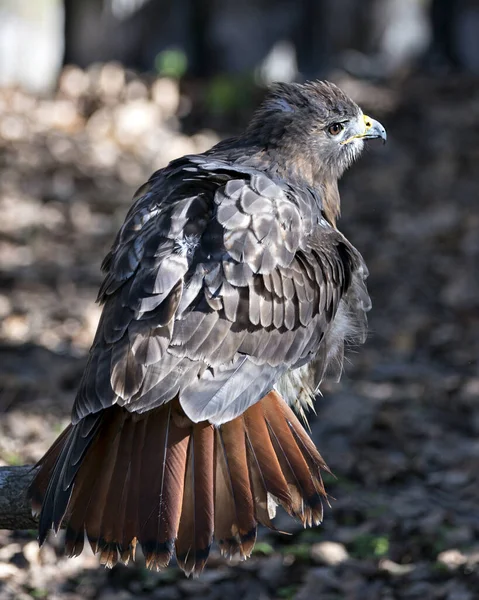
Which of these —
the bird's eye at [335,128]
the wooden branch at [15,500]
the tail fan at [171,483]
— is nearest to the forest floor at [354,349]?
the wooden branch at [15,500]

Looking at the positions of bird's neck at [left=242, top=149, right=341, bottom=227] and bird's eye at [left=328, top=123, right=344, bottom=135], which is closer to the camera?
bird's neck at [left=242, top=149, right=341, bottom=227]

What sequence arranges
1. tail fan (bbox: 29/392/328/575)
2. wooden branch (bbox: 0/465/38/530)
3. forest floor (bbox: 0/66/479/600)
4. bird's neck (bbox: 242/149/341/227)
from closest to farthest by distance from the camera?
tail fan (bbox: 29/392/328/575) → wooden branch (bbox: 0/465/38/530) → bird's neck (bbox: 242/149/341/227) → forest floor (bbox: 0/66/479/600)

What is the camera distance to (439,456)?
5.33 metres

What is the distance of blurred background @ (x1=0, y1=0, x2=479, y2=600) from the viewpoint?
433cm

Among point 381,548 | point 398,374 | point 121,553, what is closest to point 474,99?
point 398,374

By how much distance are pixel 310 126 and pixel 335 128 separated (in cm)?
13

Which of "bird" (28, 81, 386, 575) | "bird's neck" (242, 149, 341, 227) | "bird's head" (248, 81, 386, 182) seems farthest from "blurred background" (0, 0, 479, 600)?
"bird's head" (248, 81, 386, 182)

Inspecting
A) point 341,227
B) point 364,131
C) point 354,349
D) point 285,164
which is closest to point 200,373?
point 285,164

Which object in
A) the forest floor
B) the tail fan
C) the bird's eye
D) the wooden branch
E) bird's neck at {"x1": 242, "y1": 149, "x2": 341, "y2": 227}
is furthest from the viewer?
the forest floor

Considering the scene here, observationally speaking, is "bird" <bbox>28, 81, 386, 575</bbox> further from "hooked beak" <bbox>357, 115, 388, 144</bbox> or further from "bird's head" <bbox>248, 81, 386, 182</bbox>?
"hooked beak" <bbox>357, 115, 388, 144</bbox>

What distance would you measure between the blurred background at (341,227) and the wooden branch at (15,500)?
934mm

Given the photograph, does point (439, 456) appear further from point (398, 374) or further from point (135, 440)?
point (135, 440)

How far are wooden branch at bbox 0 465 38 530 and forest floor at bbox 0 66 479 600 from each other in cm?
92

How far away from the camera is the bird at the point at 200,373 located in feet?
9.73
